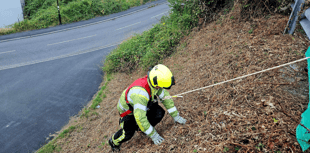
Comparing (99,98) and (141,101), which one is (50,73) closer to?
(99,98)

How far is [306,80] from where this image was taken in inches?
135

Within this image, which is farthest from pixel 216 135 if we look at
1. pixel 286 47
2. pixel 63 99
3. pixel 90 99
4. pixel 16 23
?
pixel 16 23

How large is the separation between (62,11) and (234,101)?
21639 millimetres

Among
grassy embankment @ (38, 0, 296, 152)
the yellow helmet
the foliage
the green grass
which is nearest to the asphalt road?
the green grass

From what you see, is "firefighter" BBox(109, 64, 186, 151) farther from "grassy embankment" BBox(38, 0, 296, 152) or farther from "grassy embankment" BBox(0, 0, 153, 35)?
"grassy embankment" BBox(0, 0, 153, 35)

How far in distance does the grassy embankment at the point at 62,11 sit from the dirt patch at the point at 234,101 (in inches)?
662

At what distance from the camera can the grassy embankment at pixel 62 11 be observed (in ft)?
62.3

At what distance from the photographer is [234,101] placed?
3680mm

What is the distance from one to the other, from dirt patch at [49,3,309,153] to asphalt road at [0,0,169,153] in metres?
1.71

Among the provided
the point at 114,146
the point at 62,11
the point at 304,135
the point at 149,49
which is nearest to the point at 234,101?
the point at 304,135

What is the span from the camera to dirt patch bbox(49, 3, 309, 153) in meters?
2.88

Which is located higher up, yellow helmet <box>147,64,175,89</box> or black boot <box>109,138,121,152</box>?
yellow helmet <box>147,64,175,89</box>

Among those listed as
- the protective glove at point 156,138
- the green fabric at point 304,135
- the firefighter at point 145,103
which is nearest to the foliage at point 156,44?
the firefighter at point 145,103

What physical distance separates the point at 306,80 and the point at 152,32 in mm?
8668
